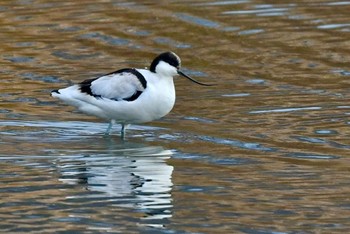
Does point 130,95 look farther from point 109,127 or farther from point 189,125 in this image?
point 189,125

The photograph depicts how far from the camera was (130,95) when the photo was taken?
41.5 feet

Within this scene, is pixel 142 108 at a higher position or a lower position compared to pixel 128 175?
higher

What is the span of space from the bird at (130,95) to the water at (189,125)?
28 cm

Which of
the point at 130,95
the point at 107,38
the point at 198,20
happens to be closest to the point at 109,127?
the point at 130,95

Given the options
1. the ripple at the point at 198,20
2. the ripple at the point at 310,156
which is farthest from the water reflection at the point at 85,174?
the ripple at the point at 198,20

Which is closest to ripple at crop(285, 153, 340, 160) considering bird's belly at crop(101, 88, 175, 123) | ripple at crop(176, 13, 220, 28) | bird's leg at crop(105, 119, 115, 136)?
bird's belly at crop(101, 88, 175, 123)

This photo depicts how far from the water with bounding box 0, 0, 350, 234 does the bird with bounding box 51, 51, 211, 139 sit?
28cm

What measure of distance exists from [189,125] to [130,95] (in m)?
0.91

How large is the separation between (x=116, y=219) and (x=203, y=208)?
0.77 m

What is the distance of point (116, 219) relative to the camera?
9227mm

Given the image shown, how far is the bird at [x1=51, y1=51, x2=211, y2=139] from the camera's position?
41.2 ft

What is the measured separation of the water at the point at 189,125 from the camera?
31.2 feet

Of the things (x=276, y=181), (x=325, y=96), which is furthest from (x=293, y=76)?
(x=276, y=181)

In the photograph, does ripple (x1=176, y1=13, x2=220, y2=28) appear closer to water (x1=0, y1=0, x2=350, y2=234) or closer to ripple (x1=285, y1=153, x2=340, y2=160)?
water (x1=0, y1=0, x2=350, y2=234)
